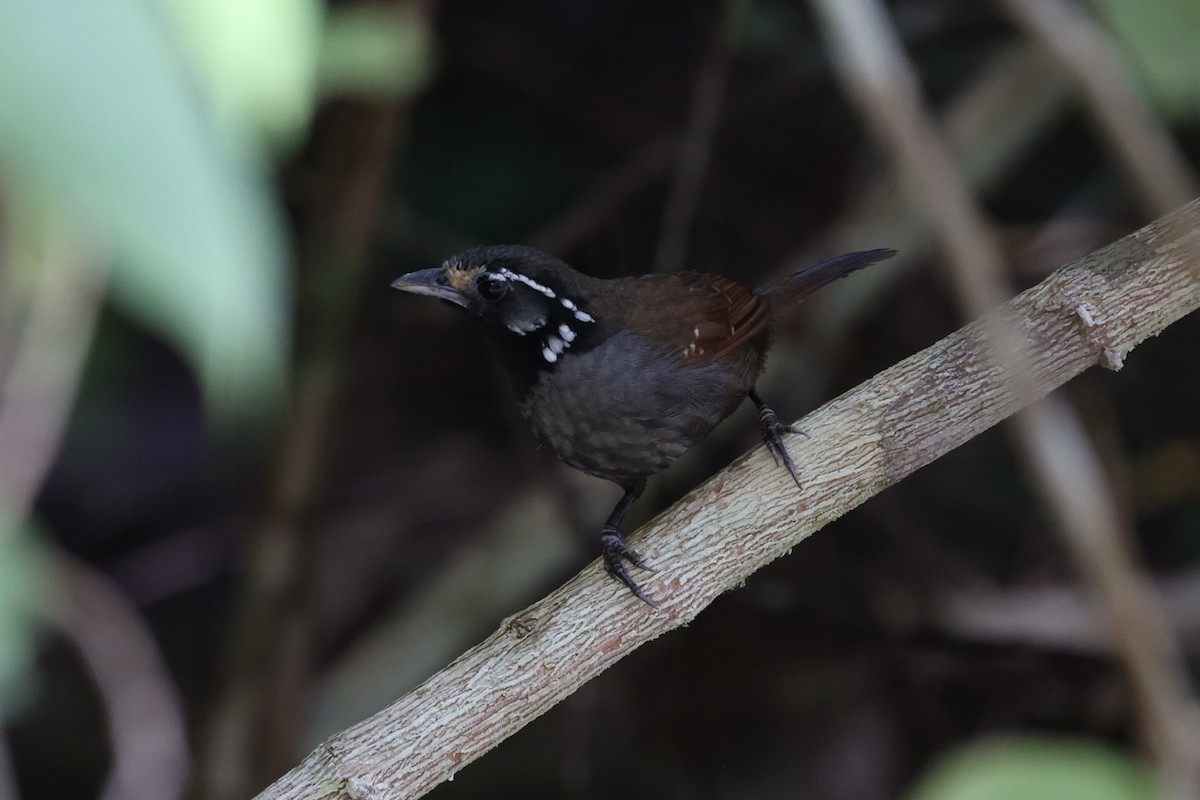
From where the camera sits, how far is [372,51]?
10.8 ft

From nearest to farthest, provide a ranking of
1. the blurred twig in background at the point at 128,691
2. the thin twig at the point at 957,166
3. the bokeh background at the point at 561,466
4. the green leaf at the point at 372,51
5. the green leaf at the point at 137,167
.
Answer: the green leaf at the point at 137,167 < the green leaf at the point at 372,51 < the blurred twig in background at the point at 128,691 < the bokeh background at the point at 561,466 < the thin twig at the point at 957,166

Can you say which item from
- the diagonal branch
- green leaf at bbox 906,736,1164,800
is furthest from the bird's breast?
green leaf at bbox 906,736,1164,800

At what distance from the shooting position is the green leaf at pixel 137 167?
2.60ft

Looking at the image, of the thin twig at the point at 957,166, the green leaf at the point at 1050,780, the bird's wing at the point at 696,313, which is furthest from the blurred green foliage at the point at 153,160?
the thin twig at the point at 957,166

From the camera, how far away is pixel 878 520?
4664mm

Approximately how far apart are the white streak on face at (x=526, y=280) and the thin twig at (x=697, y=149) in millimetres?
1253

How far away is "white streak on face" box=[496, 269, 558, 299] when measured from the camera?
9.28ft

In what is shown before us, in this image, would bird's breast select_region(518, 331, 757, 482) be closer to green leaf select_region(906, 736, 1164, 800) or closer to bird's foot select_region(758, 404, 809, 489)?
bird's foot select_region(758, 404, 809, 489)

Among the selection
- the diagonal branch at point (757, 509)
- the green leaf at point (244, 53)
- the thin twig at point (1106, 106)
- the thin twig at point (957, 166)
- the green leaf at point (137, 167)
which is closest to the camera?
the green leaf at point (137, 167)

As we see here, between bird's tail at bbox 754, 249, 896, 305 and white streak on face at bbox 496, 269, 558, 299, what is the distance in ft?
1.97

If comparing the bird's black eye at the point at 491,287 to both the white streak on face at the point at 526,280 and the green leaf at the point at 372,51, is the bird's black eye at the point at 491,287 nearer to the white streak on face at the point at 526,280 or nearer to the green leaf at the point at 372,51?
the white streak on face at the point at 526,280

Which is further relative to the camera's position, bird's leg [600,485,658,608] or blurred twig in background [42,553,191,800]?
blurred twig in background [42,553,191,800]

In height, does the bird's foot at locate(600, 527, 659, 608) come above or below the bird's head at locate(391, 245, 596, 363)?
below

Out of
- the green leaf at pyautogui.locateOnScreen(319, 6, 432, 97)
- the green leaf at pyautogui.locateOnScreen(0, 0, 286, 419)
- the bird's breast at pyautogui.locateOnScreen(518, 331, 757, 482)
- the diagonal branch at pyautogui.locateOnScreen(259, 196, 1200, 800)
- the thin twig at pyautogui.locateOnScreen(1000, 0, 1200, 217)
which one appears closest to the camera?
the green leaf at pyautogui.locateOnScreen(0, 0, 286, 419)
